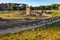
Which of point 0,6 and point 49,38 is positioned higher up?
point 49,38

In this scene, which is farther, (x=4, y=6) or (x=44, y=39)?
(x=4, y=6)

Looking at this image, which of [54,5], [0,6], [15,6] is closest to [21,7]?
[15,6]

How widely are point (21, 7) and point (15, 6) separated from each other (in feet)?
5.41

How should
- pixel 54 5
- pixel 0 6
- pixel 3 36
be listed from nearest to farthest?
pixel 3 36, pixel 0 6, pixel 54 5

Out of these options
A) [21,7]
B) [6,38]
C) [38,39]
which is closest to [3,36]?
[6,38]

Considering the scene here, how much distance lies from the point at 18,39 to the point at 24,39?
0.33m

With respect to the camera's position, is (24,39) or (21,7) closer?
(24,39)

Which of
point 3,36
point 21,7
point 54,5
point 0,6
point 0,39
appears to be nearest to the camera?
point 0,39

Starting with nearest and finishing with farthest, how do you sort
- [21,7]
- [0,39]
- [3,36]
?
[0,39], [3,36], [21,7]

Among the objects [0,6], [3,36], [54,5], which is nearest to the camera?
[3,36]

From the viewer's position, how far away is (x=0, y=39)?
35.8 feet

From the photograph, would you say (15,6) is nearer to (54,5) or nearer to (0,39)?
(54,5)

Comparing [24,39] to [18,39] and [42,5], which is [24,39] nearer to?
[18,39]

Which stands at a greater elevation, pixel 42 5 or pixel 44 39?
pixel 44 39
